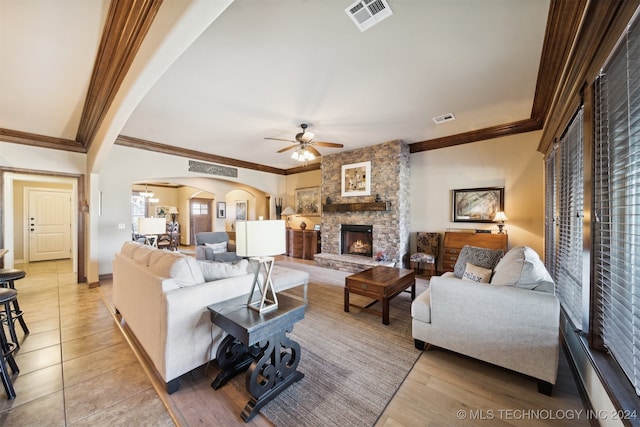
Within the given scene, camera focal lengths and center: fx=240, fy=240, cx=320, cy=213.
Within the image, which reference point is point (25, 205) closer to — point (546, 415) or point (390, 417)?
point (390, 417)

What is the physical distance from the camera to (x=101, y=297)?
3.78 metres

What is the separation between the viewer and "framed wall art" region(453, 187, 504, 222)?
14.8 feet

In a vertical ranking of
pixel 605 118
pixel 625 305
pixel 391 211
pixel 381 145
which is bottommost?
pixel 625 305

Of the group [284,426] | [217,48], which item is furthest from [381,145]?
[284,426]

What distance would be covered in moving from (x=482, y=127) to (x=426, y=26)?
321cm

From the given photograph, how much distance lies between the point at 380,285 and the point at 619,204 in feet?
6.69

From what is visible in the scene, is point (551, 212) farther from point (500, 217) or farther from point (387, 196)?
point (387, 196)

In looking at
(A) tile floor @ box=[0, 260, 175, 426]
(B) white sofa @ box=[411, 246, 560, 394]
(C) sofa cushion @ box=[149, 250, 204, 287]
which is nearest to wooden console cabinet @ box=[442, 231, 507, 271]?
(B) white sofa @ box=[411, 246, 560, 394]

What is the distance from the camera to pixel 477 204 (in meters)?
4.71

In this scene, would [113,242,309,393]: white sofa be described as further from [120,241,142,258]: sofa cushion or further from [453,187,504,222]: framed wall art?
[453,187,504,222]: framed wall art

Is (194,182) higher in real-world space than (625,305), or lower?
higher

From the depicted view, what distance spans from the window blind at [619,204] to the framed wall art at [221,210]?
988 centimetres

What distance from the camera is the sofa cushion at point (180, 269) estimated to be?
6.17 feet

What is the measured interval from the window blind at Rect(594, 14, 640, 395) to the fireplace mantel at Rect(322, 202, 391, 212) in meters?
3.68
